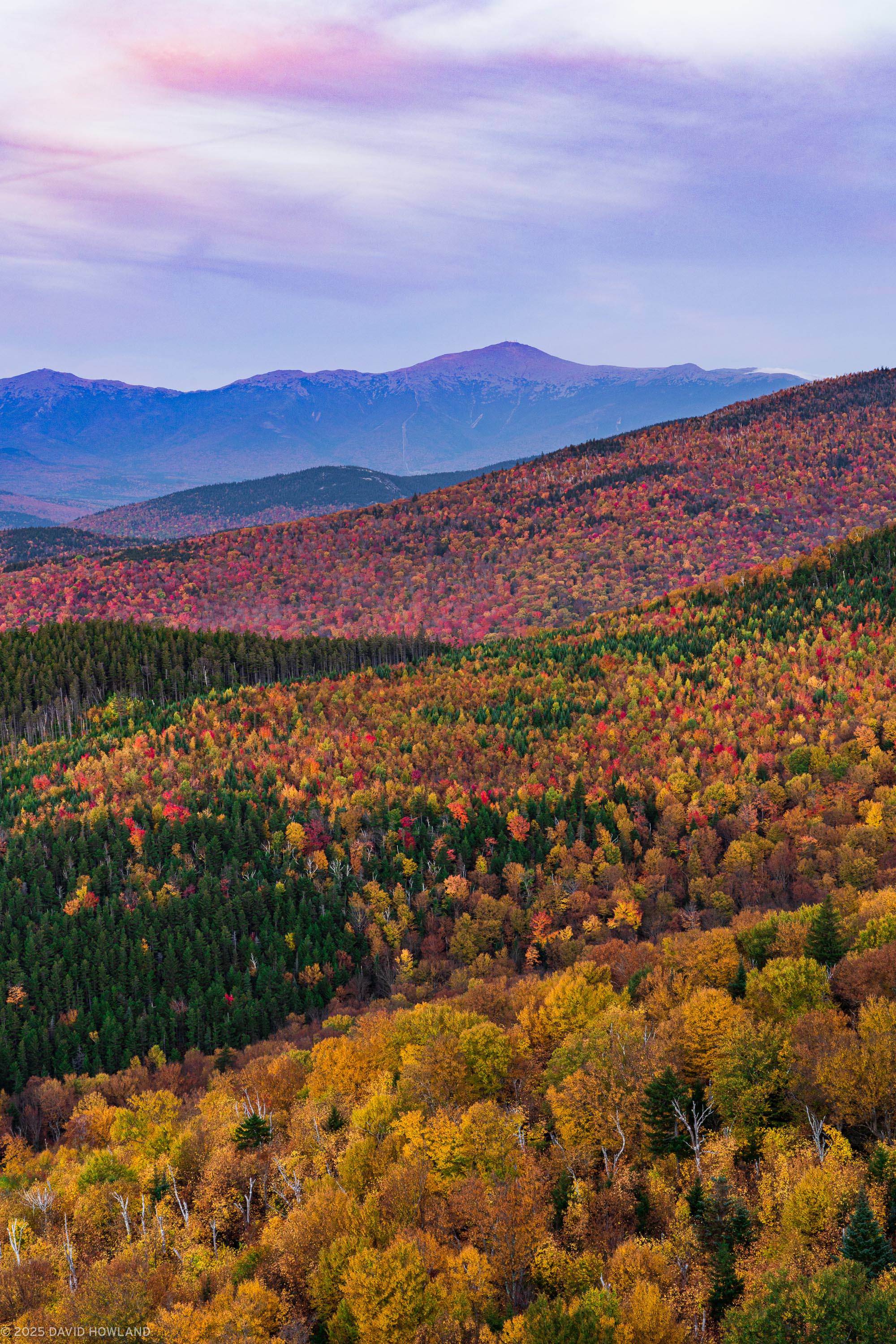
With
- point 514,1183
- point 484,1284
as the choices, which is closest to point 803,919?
point 514,1183

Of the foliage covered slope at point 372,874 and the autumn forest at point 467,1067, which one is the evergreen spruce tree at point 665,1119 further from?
the foliage covered slope at point 372,874

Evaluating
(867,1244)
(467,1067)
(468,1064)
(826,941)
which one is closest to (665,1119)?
(867,1244)

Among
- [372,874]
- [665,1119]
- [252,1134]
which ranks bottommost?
[372,874]

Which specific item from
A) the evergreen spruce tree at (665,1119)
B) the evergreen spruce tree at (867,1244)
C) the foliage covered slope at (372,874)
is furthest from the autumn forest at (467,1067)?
the foliage covered slope at (372,874)

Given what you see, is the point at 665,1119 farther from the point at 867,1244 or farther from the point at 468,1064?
the point at 468,1064

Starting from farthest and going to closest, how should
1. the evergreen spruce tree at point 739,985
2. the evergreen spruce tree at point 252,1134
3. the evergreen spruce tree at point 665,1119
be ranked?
the evergreen spruce tree at point 739,985 → the evergreen spruce tree at point 252,1134 → the evergreen spruce tree at point 665,1119

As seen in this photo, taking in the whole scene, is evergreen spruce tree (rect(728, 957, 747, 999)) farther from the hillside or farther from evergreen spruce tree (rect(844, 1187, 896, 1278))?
evergreen spruce tree (rect(844, 1187, 896, 1278))
